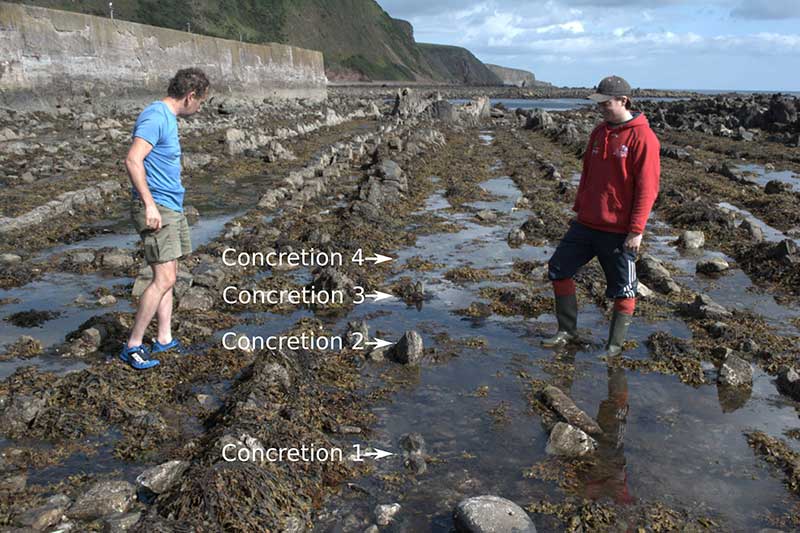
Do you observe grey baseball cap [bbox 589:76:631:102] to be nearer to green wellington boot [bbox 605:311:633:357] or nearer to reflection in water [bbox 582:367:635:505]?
green wellington boot [bbox 605:311:633:357]

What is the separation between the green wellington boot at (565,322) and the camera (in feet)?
20.1

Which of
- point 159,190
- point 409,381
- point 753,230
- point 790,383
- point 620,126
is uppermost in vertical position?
point 620,126

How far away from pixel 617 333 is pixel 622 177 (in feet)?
4.71

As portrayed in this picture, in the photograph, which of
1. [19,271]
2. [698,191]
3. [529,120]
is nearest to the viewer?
[19,271]

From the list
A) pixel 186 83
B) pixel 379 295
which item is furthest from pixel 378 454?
pixel 379 295

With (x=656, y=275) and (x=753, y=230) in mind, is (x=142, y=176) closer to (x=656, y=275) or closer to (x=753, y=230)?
(x=656, y=275)

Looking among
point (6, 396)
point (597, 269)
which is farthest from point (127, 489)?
point (597, 269)

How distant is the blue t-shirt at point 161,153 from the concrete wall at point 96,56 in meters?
19.3

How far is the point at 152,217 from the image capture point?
16.4 feet

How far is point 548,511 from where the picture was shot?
3.64m

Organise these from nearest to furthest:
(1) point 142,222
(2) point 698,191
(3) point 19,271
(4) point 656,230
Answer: (1) point 142,222
(3) point 19,271
(4) point 656,230
(2) point 698,191

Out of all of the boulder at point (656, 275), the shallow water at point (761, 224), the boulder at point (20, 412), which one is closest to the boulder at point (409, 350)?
the boulder at point (20, 412)

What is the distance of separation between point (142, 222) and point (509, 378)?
3.29 meters

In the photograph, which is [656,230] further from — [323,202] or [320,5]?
[320,5]
